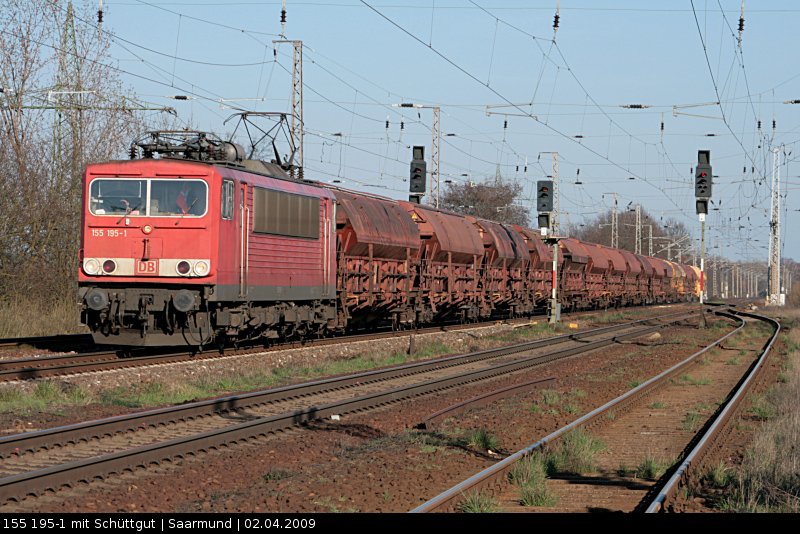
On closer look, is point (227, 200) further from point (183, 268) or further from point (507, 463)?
point (507, 463)

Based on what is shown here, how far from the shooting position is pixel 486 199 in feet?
303

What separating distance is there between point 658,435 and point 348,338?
13.1m

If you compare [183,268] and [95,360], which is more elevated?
[183,268]

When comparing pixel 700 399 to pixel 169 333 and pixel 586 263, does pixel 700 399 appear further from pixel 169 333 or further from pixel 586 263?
pixel 586 263

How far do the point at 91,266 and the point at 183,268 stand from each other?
1.82 metres

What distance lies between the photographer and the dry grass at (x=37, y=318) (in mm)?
23186

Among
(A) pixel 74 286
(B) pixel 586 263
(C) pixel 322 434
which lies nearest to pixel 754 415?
(C) pixel 322 434

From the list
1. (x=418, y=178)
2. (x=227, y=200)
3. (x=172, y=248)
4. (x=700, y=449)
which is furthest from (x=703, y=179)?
(x=700, y=449)

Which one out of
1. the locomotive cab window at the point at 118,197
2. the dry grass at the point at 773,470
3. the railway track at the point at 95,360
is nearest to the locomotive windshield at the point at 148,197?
the locomotive cab window at the point at 118,197

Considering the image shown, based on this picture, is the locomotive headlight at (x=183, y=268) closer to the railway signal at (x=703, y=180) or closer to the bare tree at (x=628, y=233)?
the railway signal at (x=703, y=180)

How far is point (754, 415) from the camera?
14273 mm

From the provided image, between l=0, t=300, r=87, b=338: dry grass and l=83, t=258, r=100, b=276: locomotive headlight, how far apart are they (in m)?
6.39

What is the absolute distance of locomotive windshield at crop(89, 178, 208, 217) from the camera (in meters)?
17.4

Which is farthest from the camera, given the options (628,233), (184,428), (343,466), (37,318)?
(628,233)
